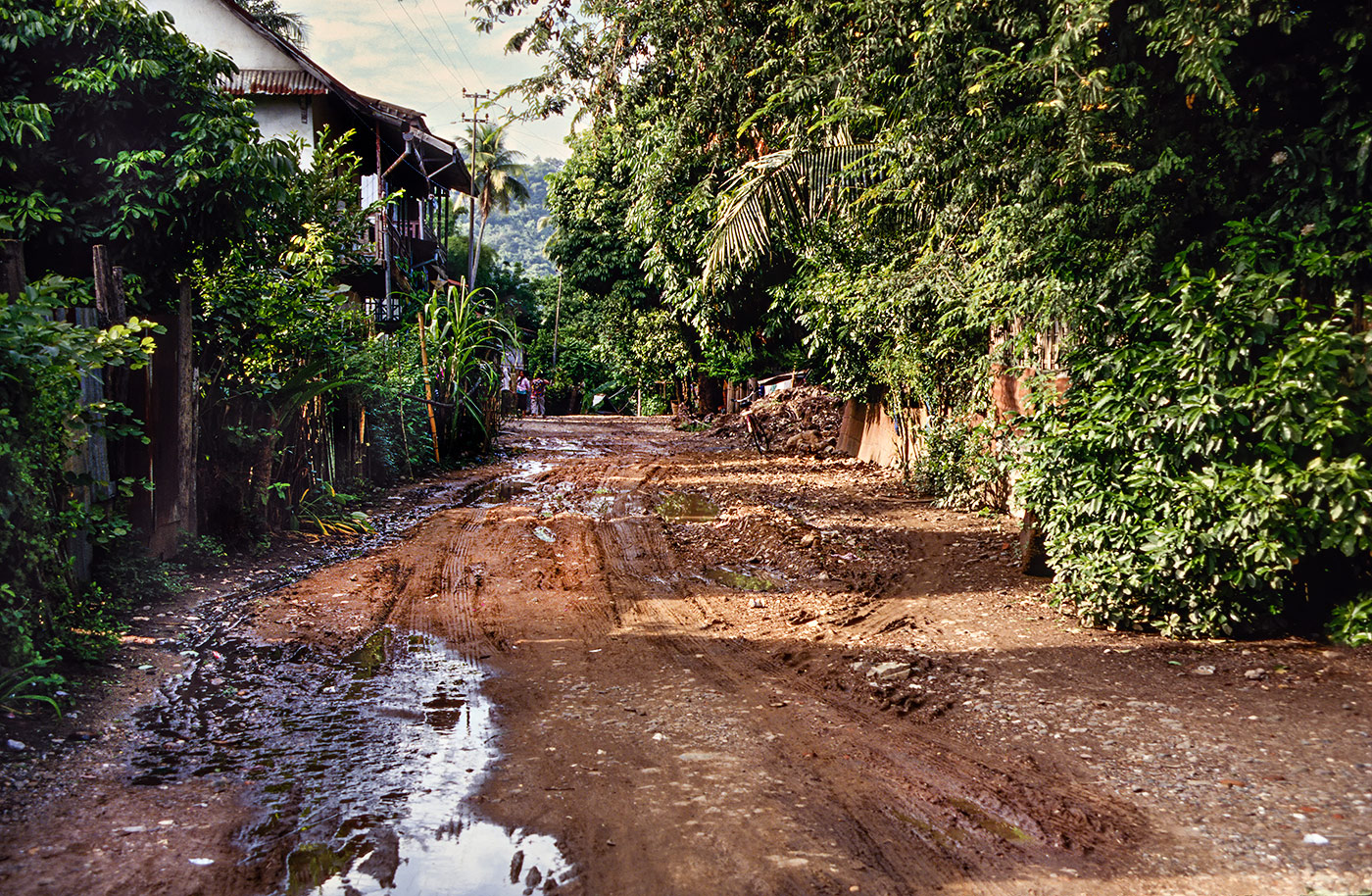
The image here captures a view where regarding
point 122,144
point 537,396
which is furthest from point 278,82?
point 537,396

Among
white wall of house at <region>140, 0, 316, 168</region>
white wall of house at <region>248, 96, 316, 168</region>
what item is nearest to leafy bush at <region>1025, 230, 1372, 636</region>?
white wall of house at <region>140, 0, 316, 168</region>

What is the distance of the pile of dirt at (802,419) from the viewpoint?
Answer: 631 inches

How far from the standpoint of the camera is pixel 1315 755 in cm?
375

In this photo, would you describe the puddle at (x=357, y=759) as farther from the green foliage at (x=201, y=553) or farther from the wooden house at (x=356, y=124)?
the wooden house at (x=356, y=124)

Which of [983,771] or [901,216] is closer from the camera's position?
[983,771]

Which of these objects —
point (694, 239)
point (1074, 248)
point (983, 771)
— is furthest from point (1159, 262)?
point (694, 239)

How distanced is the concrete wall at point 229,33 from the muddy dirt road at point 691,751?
1450 centimetres

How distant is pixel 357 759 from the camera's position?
12.4 feet

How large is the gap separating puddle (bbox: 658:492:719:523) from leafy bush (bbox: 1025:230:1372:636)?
188 inches

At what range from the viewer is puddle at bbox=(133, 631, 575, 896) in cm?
297

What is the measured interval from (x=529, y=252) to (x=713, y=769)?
132149 mm

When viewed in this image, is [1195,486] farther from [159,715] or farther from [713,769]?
[159,715]

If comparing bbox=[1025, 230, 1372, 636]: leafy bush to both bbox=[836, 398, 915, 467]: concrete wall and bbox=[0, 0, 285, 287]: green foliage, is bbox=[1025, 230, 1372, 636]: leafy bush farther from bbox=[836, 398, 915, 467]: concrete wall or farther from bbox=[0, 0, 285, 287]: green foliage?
bbox=[836, 398, 915, 467]: concrete wall

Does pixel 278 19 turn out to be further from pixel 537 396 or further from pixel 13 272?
pixel 13 272
